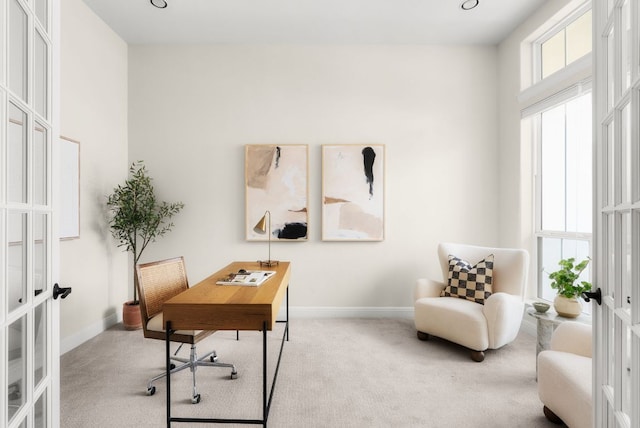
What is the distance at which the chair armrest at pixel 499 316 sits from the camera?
2752 millimetres

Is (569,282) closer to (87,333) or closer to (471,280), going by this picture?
(471,280)

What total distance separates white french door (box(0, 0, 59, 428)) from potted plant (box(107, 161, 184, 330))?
2.25m

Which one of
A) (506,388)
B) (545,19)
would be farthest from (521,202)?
(506,388)

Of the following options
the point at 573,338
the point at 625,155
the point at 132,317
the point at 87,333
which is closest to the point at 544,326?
the point at 573,338

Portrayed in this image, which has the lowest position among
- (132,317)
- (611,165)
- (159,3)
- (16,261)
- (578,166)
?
(132,317)

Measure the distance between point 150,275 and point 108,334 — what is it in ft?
4.85

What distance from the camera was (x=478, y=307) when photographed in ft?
9.70

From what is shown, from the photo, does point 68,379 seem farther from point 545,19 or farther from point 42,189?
point 545,19

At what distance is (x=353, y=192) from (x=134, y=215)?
7.37 feet

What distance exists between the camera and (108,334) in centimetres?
336

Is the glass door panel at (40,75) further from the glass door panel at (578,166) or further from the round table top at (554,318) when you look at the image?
the glass door panel at (578,166)

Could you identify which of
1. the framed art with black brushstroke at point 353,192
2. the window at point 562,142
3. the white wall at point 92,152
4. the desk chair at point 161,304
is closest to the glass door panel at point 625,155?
the window at point 562,142

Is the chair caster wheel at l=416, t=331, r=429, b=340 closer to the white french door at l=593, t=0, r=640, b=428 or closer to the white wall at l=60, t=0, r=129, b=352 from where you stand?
the white french door at l=593, t=0, r=640, b=428

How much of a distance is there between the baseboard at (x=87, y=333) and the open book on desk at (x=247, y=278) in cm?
166
